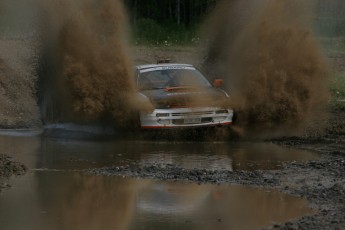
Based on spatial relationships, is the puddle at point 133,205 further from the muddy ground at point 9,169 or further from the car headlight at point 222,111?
the car headlight at point 222,111

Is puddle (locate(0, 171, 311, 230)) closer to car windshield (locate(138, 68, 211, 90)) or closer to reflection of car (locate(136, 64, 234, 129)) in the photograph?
reflection of car (locate(136, 64, 234, 129))

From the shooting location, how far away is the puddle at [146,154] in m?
14.5

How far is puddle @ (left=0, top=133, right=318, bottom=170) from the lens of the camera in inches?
570

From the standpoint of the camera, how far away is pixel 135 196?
11.8 m

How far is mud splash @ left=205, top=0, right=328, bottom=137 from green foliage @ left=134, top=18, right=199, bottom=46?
20.5 metres

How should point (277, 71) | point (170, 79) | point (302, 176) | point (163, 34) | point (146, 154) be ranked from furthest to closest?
point (163, 34), point (277, 71), point (170, 79), point (146, 154), point (302, 176)

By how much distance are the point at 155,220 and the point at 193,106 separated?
22.5ft

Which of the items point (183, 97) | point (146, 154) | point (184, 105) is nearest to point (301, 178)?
point (146, 154)

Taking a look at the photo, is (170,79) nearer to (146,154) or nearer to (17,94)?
(146,154)

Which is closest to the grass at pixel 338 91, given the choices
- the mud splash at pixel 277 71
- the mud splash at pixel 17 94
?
the mud splash at pixel 277 71

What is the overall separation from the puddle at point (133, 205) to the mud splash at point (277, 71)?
225 inches

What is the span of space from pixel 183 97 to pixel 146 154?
76.8 inches

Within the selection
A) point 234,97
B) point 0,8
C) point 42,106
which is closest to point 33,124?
point 42,106

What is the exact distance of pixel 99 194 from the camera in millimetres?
12000
